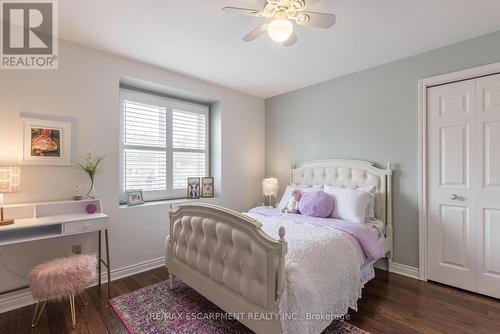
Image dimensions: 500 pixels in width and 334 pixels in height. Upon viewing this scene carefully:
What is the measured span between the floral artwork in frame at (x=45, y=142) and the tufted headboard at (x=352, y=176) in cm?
299

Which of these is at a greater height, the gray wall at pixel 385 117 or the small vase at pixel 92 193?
Result: the gray wall at pixel 385 117

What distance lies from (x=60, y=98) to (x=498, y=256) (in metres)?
4.56

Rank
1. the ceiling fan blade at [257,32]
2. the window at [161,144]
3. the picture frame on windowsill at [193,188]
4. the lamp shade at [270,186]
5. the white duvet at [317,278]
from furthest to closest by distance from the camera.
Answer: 1. the lamp shade at [270,186]
2. the picture frame on windowsill at [193,188]
3. the window at [161,144]
4. the ceiling fan blade at [257,32]
5. the white duvet at [317,278]

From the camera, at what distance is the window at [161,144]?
318 centimetres

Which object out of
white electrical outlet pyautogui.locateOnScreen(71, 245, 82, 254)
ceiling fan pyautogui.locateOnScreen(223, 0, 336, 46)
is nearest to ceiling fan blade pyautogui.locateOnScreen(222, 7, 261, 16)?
ceiling fan pyautogui.locateOnScreen(223, 0, 336, 46)

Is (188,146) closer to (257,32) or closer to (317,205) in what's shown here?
(317,205)

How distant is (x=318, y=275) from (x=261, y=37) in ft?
7.25

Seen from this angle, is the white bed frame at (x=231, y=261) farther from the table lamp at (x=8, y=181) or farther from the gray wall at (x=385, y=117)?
the table lamp at (x=8, y=181)

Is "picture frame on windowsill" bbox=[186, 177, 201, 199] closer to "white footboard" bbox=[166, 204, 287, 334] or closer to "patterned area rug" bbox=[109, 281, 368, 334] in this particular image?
"white footboard" bbox=[166, 204, 287, 334]

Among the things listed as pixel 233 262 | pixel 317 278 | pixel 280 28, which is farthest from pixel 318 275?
pixel 280 28

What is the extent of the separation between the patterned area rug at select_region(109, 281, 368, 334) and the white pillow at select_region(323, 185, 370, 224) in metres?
1.06

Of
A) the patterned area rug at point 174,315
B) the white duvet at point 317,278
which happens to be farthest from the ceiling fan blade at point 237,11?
the patterned area rug at point 174,315

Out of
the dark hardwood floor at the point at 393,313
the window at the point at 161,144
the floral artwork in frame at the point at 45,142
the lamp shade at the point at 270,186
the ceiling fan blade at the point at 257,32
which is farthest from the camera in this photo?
the lamp shade at the point at 270,186

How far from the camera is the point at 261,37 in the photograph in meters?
2.41
